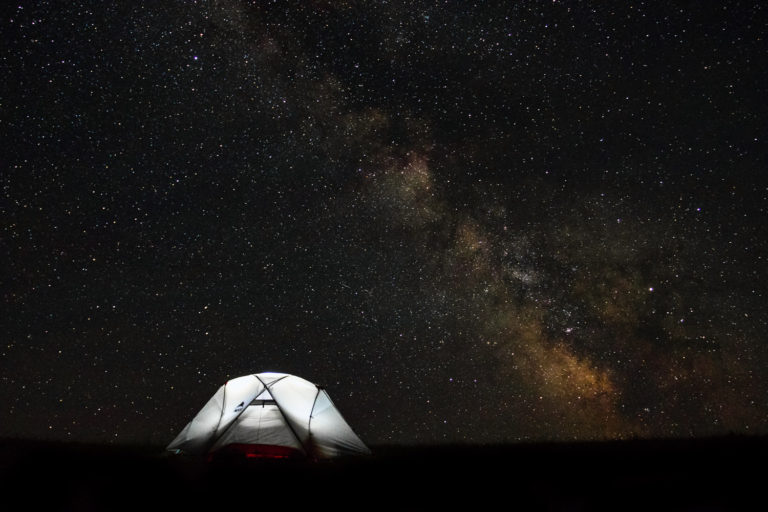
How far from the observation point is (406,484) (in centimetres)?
457

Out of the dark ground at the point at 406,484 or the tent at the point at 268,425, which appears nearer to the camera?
the dark ground at the point at 406,484

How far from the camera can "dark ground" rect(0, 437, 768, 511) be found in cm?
361

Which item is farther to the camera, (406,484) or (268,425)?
(268,425)

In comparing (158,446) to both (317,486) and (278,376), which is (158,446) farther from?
(317,486)

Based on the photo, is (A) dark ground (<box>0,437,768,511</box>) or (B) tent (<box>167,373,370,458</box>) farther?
(B) tent (<box>167,373,370,458</box>)

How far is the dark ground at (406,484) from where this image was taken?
361 cm

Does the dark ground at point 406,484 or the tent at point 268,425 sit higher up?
the tent at point 268,425

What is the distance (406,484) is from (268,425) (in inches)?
169

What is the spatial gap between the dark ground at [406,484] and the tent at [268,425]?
2.35m

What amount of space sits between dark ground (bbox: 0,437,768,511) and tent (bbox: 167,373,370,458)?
2.35 meters

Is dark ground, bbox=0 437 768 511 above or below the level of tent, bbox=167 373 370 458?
below

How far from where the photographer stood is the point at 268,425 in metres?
8.19

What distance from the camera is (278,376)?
29.7 ft

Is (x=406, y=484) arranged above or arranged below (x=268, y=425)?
below
